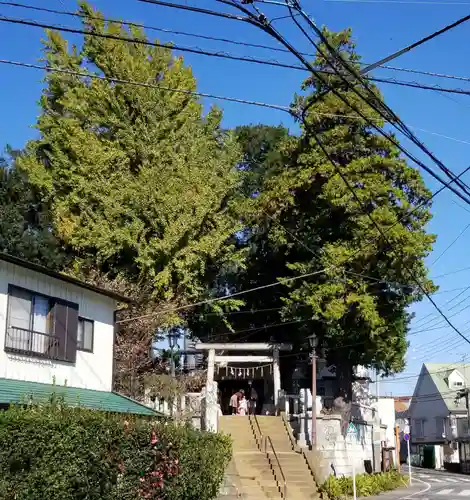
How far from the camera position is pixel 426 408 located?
2704 inches

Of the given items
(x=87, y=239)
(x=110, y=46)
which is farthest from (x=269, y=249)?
(x=110, y=46)

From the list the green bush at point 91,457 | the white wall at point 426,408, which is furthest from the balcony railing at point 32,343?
the white wall at point 426,408

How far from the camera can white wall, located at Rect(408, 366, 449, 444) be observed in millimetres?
65812

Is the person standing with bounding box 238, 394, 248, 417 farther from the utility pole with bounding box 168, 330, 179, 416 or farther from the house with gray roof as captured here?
the house with gray roof

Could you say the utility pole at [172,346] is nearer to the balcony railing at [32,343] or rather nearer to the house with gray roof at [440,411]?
the balcony railing at [32,343]

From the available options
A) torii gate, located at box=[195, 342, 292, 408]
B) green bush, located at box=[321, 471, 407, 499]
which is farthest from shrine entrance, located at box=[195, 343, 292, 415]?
green bush, located at box=[321, 471, 407, 499]

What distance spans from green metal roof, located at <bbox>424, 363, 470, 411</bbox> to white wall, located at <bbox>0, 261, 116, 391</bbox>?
50931mm

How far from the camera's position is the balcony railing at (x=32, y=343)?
53.2ft

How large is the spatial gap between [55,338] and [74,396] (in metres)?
1.72

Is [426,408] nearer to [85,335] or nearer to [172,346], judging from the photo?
[172,346]

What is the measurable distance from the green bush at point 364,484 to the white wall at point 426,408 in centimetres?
3629

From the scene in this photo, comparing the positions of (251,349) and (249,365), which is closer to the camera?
(251,349)

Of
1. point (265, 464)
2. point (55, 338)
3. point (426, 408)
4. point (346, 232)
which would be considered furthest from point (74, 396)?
point (426, 408)

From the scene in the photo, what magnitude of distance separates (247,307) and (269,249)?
135 inches
